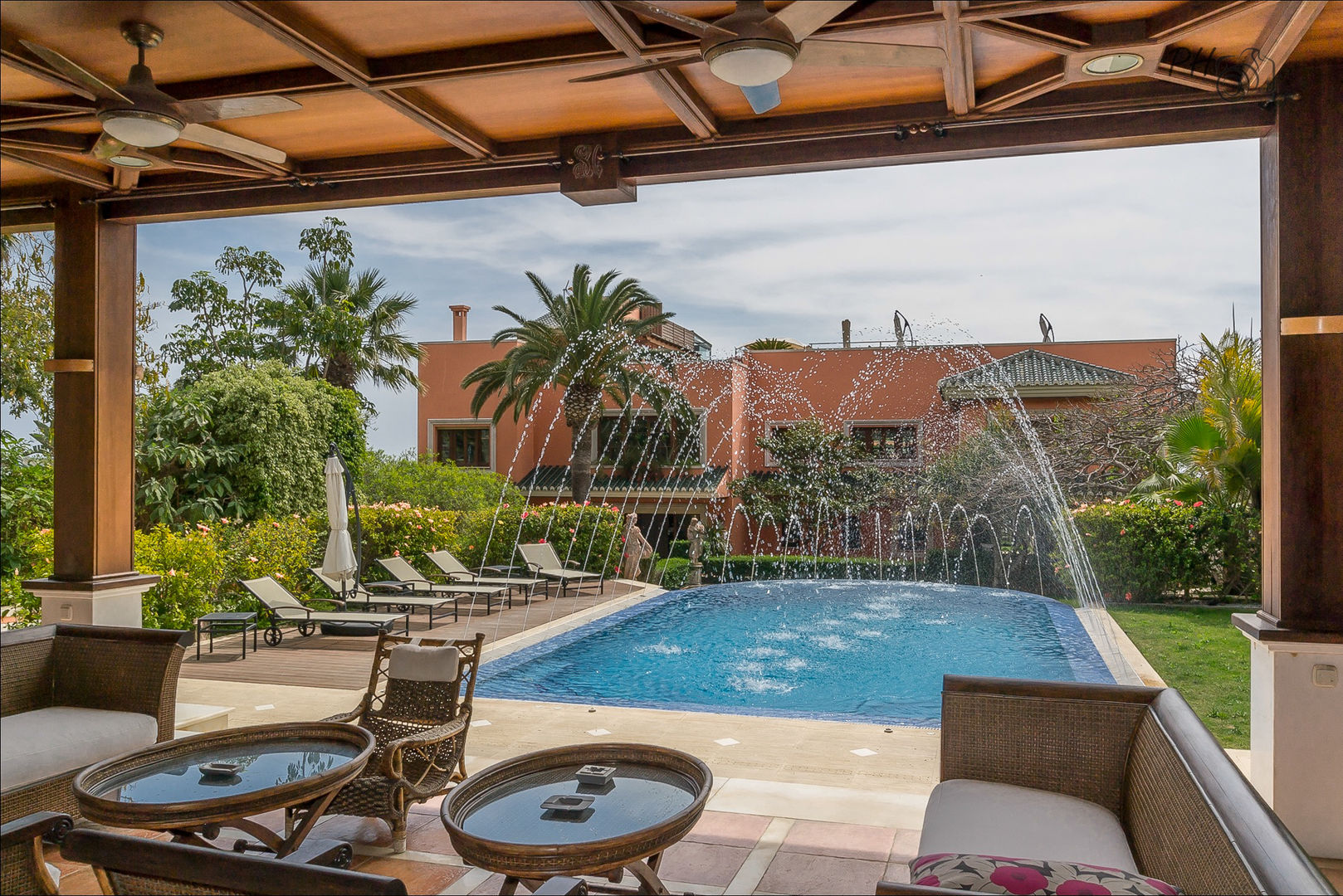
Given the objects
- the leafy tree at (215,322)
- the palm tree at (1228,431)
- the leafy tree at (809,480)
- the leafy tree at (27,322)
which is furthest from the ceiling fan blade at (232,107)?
the leafy tree at (215,322)

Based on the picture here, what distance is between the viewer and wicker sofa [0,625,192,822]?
3.69m

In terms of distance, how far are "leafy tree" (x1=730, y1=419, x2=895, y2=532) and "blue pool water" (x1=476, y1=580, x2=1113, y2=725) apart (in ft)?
19.0

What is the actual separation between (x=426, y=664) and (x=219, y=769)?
1115 mm

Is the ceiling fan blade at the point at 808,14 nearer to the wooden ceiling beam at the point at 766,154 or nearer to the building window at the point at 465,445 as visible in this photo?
the wooden ceiling beam at the point at 766,154

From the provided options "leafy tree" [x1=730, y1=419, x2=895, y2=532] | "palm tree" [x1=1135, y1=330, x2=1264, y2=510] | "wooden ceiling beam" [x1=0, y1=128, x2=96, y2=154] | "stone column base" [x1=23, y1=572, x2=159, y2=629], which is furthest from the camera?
"leafy tree" [x1=730, y1=419, x2=895, y2=532]

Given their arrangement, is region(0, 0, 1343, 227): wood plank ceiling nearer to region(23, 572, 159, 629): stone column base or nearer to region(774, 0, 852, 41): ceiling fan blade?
region(774, 0, 852, 41): ceiling fan blade

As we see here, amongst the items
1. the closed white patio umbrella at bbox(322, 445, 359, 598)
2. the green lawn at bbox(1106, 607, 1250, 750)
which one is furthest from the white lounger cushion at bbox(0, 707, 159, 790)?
the green lawn at bbox(1106, 607, 1250, 750)

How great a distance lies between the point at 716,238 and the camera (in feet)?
109

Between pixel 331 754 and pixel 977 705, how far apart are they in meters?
2.27

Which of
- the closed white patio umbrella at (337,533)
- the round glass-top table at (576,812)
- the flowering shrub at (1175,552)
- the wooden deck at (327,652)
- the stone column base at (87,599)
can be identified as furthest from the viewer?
the flowering shrub at (1175,552)

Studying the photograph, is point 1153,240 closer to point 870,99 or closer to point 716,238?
point 716,238

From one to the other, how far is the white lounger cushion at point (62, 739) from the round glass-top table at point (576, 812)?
1.74 meters

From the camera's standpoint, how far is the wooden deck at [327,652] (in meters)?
7.03

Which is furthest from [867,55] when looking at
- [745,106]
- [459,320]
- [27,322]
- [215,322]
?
[459,320]
